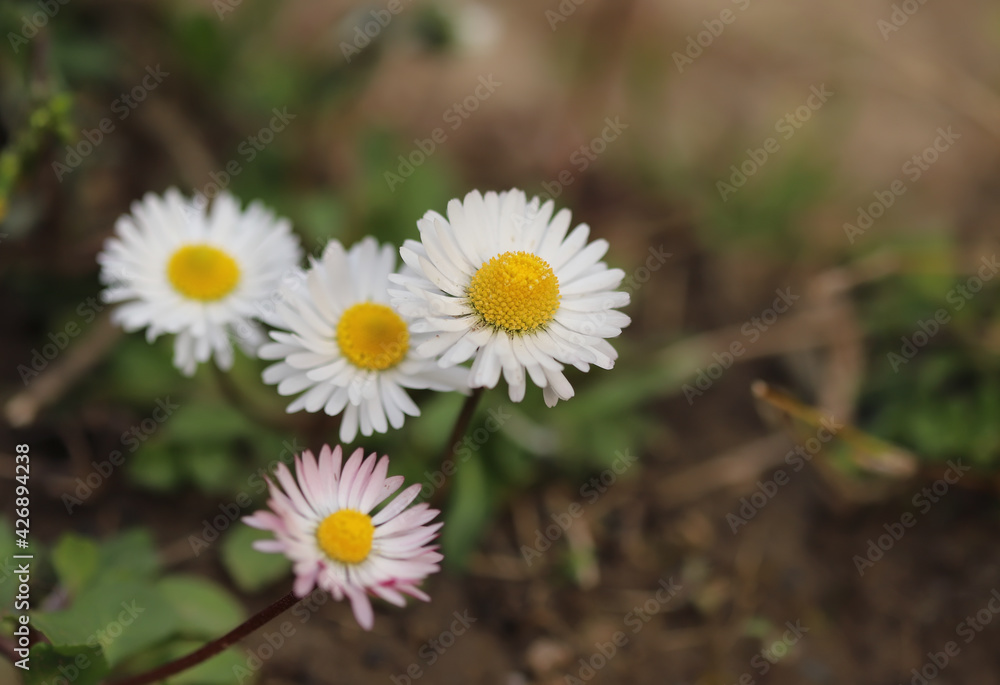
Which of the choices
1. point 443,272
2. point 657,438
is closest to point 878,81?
point 657,438

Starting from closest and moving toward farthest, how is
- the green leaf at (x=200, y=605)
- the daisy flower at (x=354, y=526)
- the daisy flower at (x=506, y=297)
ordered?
the daisy flower at (x=354, y=526)
the daisy flower at (x=506, y=297)
the green leaf at (x=200, y=605)

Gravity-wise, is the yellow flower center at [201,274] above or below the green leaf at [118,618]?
above

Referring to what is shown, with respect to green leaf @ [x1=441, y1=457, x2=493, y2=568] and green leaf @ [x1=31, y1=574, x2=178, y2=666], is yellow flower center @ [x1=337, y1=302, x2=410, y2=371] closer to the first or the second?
green leaf @ [x1=31, y1=574, x2=178, y2=666]

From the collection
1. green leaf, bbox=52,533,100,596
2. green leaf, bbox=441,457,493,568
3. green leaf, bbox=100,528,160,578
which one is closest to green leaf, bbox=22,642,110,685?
green leaf, bbox=52,533,100,596

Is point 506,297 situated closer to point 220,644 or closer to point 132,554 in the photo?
point 220,644

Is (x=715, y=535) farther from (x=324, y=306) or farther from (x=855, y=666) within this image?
(x=324, y=306)

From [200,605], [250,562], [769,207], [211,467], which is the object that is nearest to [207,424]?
[211,467]

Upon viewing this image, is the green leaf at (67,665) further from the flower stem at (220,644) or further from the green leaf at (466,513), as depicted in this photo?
the green leaf at (466,513)

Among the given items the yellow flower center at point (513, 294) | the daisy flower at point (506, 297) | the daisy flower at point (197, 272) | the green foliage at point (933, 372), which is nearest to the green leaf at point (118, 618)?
the daisy flower at point (197, 272)
